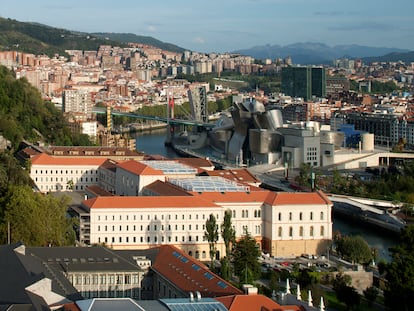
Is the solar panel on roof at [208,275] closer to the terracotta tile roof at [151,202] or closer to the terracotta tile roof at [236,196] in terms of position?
the terracotta tile roof at [151,202]

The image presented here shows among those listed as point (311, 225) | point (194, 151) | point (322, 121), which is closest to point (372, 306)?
point (311, 225)

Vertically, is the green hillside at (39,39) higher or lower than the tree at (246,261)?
higher

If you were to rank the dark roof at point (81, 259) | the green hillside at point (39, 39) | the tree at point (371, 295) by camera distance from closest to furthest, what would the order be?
the dark roof at point (81, 259), the tree at point (371, 295), the green hillside at point (39, 39)

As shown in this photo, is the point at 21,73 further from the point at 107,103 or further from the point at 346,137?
the point at 346,137

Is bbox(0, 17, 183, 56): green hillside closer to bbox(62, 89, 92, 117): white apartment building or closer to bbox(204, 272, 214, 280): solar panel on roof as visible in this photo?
bbox(62, 89, 92, 117): white apartment building

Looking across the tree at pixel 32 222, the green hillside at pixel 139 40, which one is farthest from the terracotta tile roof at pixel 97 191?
the green hillside at pixel 139 40

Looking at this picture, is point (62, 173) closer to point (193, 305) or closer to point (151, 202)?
point (151, 202)
